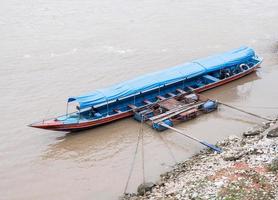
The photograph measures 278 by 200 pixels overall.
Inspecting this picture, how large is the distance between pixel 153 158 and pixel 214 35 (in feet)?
69.8

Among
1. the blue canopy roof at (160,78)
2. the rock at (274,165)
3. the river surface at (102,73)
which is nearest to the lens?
the rock at (274,165)

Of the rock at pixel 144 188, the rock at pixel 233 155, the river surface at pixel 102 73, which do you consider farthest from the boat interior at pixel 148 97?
the rock at pixel 233 155

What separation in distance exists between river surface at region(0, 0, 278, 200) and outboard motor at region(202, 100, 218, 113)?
33 centimetres

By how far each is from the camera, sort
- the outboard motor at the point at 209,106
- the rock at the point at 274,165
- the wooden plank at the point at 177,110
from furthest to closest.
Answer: the outboard motor at the point at 209,106
the wooden plank at the point at 177,110
the rock at the point at 274,165

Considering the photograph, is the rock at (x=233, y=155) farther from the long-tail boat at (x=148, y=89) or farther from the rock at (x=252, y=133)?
the long-tail boat at (x=148, y=89)

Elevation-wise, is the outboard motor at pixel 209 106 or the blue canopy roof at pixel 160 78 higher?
the blue canopy roof at pixel 160 78

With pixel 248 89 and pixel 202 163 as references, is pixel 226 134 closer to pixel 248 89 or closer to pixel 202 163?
pixel 202 163

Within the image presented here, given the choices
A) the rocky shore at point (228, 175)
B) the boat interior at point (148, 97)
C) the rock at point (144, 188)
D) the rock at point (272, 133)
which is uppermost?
the boat interior at point (148, 97)

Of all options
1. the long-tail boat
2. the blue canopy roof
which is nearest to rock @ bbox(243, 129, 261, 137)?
the long-tail boat

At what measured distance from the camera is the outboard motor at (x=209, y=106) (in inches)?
934

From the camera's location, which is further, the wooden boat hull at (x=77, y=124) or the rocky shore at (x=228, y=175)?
the wooden boat hull at (x=77, y=124)

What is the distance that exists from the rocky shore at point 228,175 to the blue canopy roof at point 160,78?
18.5 feet

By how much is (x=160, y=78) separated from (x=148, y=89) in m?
1.17

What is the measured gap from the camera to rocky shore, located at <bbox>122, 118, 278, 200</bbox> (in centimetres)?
1384
